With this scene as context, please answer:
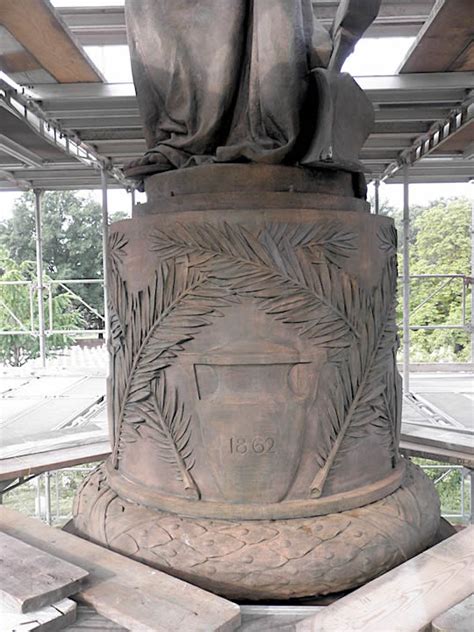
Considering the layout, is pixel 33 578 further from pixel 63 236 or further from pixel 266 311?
pixel 63 236

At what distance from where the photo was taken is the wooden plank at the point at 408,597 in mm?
1290

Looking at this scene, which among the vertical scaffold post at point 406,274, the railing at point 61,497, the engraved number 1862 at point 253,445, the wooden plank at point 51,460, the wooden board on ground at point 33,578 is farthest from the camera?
the vertical scaffold post at point 406,274

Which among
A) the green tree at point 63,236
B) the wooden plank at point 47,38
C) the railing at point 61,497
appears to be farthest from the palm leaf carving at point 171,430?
the green tree at point 63,236

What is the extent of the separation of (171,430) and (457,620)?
34.3 inches

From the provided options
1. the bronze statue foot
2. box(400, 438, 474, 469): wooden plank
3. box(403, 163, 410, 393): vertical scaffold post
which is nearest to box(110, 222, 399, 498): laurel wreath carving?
the bronze statue foot

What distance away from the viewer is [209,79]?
69.1 inches

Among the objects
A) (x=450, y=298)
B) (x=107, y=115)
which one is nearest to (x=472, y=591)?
(x=107, y=115)

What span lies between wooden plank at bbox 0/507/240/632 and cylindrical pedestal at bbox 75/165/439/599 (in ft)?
0.34

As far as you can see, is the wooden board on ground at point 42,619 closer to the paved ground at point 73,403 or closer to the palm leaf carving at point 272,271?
the palm leaf carving at point 272,271

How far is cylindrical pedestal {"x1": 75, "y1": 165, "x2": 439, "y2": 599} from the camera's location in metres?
1.62

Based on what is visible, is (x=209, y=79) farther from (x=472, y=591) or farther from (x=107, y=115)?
(x=107, y=115)

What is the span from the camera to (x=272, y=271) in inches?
64.6

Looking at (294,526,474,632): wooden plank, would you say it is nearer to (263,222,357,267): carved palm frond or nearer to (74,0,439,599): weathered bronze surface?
(74,0,439,599): weathered bronze surface

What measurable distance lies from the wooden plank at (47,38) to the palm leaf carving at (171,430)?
172 centimetres
